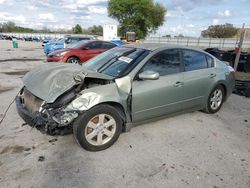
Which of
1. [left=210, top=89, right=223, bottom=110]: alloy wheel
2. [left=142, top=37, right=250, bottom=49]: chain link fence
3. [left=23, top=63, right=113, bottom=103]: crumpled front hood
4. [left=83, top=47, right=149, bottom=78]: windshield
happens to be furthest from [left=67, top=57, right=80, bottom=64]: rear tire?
[left=142, top=37, right=250, bottom=49]: chain link fence

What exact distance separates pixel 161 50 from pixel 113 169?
2240 millimetres

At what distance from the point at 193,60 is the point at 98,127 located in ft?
7.99

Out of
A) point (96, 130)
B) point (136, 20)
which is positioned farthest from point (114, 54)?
point (136, 20)

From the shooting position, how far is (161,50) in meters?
4.04

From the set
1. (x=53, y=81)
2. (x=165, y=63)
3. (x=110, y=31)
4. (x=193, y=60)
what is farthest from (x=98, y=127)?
(x=110, y=31)

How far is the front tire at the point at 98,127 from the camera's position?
10.4 feet

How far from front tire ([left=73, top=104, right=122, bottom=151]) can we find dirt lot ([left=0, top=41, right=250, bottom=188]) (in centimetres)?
15

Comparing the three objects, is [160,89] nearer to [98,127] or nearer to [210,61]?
[98,127]

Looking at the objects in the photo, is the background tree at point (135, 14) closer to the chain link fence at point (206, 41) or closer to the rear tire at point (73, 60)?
the chain link fence at point (206, 41)

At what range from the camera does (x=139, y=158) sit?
3260mm

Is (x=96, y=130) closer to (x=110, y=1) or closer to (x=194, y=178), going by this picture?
(x=194, y=178)

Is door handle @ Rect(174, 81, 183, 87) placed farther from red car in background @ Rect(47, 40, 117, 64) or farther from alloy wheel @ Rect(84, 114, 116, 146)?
red car in background @ Rect(47, 40, 117, 64)

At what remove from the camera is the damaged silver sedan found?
3.13 m

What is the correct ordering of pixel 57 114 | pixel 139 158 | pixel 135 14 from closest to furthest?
1. pixel 57 114
2. pixel 139 158
3. pixel 135 14
